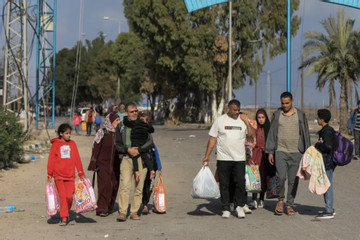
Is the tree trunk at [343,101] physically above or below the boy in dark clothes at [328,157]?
above

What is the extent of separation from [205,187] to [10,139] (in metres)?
7.96

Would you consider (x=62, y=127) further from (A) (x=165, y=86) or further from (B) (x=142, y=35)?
(A) (x=165, y=86)

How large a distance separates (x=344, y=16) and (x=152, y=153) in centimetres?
2537

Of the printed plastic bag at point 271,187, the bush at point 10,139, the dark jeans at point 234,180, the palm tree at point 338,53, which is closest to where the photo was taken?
the dark jeans at point 234,180

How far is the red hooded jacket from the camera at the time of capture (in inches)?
340

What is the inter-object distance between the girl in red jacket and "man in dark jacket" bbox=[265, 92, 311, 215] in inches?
107

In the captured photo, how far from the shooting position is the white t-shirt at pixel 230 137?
9.06 m

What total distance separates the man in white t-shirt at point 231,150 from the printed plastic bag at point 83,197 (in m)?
1.66

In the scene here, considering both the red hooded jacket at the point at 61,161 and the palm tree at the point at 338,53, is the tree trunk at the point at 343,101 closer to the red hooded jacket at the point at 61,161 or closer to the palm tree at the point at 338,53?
the palm tree at the point at 338,53

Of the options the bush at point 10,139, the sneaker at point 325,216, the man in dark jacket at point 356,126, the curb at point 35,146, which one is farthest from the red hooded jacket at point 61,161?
the curb at point 35,146

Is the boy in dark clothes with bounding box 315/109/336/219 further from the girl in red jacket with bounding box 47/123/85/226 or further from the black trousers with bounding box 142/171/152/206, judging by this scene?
the girl in red jacket with bounding box 47/123/85/226

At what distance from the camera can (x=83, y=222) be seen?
893 cm

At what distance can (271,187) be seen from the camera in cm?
983

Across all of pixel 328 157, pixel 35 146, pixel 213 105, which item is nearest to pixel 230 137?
pixel 328 157
